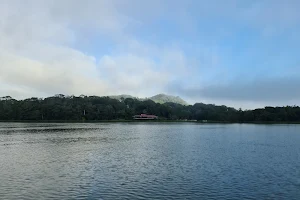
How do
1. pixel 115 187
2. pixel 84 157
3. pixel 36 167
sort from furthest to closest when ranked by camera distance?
1. pixel 84 157
2. pixel 36 167
3. pixel 115 187

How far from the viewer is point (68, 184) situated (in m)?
17.9

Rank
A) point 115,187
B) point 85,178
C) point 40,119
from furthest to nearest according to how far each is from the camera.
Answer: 1. point 40,119
2. point 85,178
3. point 115,187

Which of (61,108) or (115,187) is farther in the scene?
(61,108)

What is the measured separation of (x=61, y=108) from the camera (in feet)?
522

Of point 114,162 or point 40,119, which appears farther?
point 40,119

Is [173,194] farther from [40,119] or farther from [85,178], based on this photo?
[40,119]

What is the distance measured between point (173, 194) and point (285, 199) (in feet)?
18.3

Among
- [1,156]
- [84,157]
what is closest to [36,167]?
[84,157]

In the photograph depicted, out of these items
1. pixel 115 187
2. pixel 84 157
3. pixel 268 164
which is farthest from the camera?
pixel 84 157

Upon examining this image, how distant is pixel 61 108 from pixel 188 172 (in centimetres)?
14601

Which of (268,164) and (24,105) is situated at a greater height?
(24,105)

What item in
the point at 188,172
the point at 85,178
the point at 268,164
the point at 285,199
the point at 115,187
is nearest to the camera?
the point at 285,199

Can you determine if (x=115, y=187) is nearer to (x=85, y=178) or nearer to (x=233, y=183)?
(x=85, y=178)

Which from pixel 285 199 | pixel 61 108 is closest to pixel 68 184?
pixel 285 199
